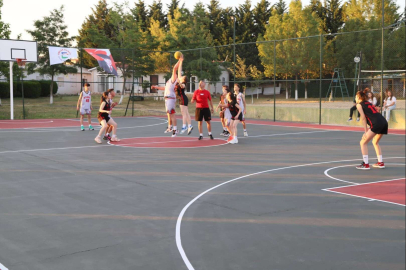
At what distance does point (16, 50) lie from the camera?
27.8 metres

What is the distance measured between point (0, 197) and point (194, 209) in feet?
10.2

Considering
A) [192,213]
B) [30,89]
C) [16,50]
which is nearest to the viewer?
[192,213]

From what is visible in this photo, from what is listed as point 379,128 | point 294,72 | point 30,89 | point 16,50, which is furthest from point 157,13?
point 379,128

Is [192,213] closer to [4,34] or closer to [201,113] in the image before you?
[201,113]

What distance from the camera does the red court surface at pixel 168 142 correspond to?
14.0m

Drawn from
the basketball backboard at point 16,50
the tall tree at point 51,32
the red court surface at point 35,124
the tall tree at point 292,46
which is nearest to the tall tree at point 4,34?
the tall tree at point 51,32

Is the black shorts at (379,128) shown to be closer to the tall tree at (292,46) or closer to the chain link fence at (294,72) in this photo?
the chain link fence at (294,72)

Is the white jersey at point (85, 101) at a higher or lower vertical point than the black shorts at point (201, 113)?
higher

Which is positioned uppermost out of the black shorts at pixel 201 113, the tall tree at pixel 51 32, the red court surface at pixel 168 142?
the tall tree at pixel 51 32

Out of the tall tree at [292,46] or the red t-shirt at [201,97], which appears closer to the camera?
the red t-shirt at [201,97]

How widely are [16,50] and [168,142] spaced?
56.2 feet

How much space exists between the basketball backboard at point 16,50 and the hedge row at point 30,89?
1945cm

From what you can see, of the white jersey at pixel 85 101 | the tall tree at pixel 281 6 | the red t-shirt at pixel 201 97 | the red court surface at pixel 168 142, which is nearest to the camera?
the red court surface at pixel 168 142

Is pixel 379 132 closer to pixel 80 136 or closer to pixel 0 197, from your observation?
pixel 0 197
